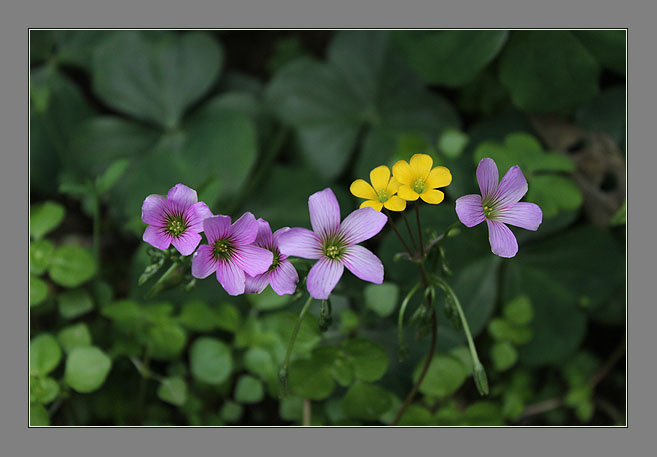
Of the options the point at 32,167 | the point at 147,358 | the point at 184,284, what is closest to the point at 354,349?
the point at 184,284

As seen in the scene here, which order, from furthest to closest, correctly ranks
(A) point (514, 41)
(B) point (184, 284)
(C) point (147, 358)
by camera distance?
1. (A) point (514, 41)
2. (C) point (147, 358)
3. (B) point (184, 284)

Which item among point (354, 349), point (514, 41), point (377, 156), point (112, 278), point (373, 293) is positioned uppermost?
point (514, 41)

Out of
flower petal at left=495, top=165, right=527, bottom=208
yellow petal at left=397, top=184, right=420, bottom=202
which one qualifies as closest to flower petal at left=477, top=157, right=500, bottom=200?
flower petal at left=495, top=165, right=527, bottom=208

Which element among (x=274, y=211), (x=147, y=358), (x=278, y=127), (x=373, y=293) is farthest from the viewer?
(x=278, y=127)

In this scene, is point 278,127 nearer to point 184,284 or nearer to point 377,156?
point 377,156

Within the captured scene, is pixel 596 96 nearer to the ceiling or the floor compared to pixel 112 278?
nearer to the ceiling

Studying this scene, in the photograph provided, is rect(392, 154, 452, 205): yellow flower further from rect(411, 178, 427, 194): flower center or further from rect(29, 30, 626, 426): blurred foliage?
rect(29, 30, 626, 426): blurred foliage
